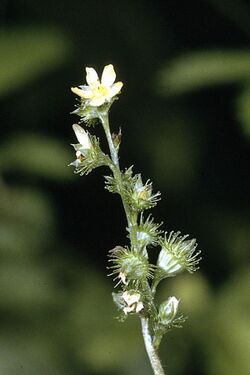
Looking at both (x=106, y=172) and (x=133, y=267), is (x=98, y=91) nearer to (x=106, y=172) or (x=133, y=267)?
(x=133, y=267)

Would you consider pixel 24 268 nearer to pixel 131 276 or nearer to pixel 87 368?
pixel 87 368

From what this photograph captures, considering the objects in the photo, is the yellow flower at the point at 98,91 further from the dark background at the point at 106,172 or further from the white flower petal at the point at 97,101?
the dark background at the point at 106,172

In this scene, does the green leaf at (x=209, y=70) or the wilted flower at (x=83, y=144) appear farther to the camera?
the green leaf at (x=209, y=70)

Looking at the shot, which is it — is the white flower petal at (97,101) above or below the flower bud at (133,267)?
above

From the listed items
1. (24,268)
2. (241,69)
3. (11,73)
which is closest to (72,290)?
(24,268)

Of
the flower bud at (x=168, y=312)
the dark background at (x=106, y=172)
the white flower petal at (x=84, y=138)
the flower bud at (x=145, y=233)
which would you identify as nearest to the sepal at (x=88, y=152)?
the white flower petal at (x=84, y=138)

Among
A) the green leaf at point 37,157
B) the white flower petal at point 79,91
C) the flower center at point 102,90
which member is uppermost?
the green leaf at point 37,157

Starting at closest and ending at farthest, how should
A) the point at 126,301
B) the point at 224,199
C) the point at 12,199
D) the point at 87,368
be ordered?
the point at 126,301 < the point at 87,368 < the point at 12,199 < the point at 224,199
